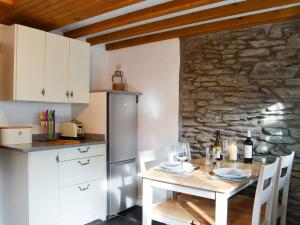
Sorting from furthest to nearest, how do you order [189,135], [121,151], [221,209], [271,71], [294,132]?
[121,151]
[189,135]
[271,71]
[294,132]
[221,209]

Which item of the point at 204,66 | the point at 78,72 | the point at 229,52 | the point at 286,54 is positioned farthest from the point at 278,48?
the point at 78,72

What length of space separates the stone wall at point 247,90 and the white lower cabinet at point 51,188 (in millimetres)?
1214

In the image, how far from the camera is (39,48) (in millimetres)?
2963

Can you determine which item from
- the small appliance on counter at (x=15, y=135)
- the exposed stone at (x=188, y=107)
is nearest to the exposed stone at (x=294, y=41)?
the exposed stone at (x=188, y=107)

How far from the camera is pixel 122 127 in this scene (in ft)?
11.5

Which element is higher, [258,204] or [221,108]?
[221,108]

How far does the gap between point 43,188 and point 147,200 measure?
3.74 ft

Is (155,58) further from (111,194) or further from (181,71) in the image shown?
(111,194)

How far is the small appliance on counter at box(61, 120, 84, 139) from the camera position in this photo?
3.38 m

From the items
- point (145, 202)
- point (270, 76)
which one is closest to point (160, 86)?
point (270, 76)

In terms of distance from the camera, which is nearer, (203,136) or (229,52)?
(229,52)

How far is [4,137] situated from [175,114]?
6.33 feet

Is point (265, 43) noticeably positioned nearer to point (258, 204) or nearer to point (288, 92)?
point (288, 92)

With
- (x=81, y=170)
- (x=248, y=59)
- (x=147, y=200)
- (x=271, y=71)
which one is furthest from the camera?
(x=81, y=170)
